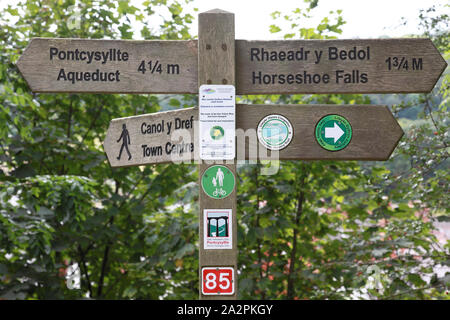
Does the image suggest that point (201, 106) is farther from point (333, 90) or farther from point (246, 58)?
A: point (333, 90)

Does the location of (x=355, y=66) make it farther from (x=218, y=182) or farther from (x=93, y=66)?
(x=93, y=66)

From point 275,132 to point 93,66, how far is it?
34.5 inches

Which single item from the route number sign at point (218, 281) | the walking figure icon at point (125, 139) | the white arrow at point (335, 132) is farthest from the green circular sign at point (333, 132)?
the walking figure icon at point (125, 139)

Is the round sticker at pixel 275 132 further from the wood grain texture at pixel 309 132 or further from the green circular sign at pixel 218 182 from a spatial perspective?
the green circular sign at pixel 218 182

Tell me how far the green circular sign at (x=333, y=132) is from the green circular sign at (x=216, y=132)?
434 millimetres

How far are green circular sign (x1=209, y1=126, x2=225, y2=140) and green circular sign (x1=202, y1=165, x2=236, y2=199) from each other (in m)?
0.12

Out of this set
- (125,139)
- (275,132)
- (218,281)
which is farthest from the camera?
(125,139)

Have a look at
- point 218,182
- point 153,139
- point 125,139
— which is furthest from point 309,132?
point 125,139

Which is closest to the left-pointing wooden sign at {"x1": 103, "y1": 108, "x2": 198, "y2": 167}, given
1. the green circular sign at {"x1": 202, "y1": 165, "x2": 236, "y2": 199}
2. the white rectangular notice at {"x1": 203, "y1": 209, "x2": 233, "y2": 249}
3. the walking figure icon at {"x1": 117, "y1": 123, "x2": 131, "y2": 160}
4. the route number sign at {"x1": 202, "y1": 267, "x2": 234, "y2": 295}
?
the walking figure icon at {"x1": 117, "y1": 123, "x2": 131, "y2": 160}

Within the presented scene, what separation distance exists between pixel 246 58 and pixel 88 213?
2.62 metres

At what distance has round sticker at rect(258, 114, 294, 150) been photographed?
224 centimetres

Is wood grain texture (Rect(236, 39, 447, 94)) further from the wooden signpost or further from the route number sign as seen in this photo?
the route number sign

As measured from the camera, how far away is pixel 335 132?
7.46 feet

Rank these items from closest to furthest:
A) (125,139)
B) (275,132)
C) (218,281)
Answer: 1. (218,281)
2. (275,132)
3. (125,139)
